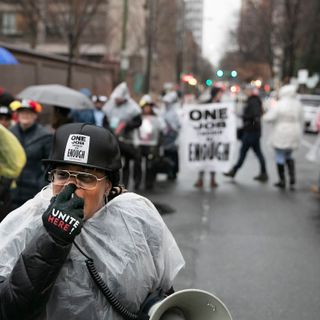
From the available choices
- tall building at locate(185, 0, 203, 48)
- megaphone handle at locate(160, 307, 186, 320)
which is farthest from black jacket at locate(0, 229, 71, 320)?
tall building at locate(185, 0, 203, 48)

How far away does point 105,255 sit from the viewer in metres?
2.11

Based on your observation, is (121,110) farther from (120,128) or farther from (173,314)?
(173,314)

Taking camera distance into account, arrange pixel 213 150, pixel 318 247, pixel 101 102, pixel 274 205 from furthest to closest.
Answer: pixel 213 150 → pixel 101 102 → pixel 274 205 → pixel 318 247

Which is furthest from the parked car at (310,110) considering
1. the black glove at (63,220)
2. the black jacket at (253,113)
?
the black glove at (63,220)

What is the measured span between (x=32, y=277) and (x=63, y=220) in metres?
0.21

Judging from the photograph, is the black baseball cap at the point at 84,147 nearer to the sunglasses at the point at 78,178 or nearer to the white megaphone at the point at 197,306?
the sunglasses at the point at 78,178

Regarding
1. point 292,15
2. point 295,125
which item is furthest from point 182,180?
point 292,15

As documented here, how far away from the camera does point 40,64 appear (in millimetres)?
16938

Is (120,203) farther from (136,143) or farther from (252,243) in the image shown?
(136,143)

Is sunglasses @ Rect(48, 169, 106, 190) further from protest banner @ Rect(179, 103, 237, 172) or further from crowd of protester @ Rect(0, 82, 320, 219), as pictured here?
protest banner @ Rect(179, 103, 237, 172)

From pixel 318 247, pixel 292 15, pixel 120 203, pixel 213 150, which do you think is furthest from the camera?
pixel 292 15

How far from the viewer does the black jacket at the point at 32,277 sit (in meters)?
1.87

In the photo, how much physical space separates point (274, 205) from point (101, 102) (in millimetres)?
3373

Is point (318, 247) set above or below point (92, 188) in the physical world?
below
